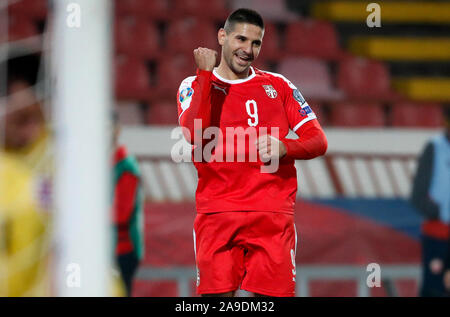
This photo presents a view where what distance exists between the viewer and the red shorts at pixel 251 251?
2.86 m

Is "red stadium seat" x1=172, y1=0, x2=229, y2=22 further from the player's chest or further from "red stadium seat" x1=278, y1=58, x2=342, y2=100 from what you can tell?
the player's chest

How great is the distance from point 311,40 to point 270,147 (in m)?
6.17

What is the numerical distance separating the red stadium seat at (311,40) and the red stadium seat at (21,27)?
2.65 meters

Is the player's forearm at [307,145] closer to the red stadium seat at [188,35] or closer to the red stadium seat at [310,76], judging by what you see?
the red stadium seat at [310,76]

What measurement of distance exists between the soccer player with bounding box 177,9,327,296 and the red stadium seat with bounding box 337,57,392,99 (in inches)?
220

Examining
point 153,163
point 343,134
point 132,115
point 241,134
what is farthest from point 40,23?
point 241,134

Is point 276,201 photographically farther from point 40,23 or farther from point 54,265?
point 40,23

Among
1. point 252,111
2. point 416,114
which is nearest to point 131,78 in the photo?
point 416,114

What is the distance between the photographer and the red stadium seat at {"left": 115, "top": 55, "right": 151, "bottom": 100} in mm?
7738

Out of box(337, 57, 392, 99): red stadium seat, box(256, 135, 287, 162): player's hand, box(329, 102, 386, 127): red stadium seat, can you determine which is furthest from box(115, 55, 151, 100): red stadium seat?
box(256, 135, 287, 162): player's hand

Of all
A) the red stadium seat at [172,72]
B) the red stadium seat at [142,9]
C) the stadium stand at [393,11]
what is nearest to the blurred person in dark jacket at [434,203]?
the red stadium seat at [172,72]

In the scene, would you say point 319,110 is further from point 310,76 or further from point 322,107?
point 310,76

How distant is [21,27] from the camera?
25.3 feet

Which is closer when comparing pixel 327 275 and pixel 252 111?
pixel 252 111
